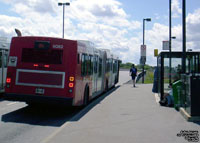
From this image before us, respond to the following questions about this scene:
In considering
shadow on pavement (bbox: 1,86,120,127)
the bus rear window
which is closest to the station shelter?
shadow on pavement (bbox: 1,86,120,127)

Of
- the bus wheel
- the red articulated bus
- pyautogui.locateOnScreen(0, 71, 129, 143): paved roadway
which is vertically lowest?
pyautogui.locateOnScreen(0, 71, 129, 143): paved roadway

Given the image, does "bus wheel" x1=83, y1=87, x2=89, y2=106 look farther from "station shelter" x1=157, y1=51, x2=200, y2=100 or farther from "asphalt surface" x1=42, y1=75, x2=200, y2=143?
"station shelter" x1=157, y1=51, x2=200, y2=100

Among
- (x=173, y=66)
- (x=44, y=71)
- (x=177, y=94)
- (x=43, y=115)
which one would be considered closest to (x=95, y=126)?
(x=44, y=71)

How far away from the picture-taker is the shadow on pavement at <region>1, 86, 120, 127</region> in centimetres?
1058

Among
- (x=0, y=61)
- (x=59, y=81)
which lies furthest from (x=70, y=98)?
(x=0, y=61)

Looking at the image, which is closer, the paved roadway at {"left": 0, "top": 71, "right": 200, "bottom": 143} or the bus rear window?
the paved roadway at {"left": 0, "top": 71, "right": 200, "bottom": 143}

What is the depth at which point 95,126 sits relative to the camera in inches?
357

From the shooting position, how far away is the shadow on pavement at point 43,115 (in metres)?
10.6

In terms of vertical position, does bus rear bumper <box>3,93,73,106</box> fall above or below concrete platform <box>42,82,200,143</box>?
above

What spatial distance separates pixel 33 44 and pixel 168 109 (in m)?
5.43

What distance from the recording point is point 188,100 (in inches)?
407

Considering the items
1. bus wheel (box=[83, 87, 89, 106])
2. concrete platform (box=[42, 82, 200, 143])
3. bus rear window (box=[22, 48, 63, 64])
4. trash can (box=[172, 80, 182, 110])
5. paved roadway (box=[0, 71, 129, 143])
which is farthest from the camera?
bus wheel (box=[83, 87, 89, 106])

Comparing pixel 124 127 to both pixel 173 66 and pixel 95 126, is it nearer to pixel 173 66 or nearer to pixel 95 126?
pixel 95 126

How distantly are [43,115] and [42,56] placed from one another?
2.11m
